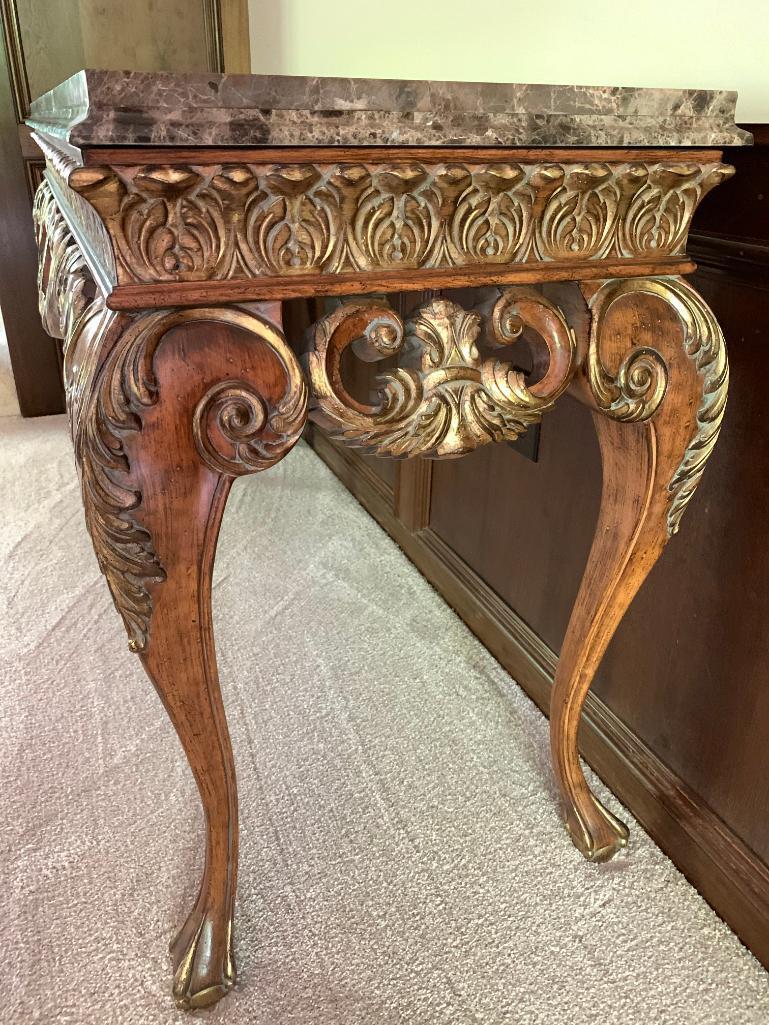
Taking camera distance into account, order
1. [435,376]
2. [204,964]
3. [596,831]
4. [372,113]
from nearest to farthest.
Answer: [372,113]
[435,376]
[204,964]
[596,831]

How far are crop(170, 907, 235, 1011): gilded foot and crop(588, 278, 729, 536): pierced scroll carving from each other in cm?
56

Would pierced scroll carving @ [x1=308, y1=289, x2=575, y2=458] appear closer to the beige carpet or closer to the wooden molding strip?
the wooden molding strip

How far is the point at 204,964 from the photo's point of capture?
2.33 feet

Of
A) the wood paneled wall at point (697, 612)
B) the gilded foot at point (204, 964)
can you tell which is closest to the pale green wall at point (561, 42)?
the wood paneled wall at point (697, 612)

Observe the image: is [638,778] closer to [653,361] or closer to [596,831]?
[596,831]

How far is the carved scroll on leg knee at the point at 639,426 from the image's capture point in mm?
608

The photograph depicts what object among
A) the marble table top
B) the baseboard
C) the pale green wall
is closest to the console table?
the marble table top

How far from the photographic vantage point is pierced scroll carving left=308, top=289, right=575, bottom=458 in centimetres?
54

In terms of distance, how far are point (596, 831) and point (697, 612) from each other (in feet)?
0.87

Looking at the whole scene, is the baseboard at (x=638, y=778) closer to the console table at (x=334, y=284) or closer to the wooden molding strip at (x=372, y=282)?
the console table at (x=334, y=284)

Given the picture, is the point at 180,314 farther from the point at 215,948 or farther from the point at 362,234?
the point at 215,948

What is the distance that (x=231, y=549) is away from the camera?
150 cm

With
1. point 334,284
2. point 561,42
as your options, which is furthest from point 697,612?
point 561,42

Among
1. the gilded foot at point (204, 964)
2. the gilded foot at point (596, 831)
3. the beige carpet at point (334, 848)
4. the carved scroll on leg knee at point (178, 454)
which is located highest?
the carved scroll on leg knee at point (178, 454)
